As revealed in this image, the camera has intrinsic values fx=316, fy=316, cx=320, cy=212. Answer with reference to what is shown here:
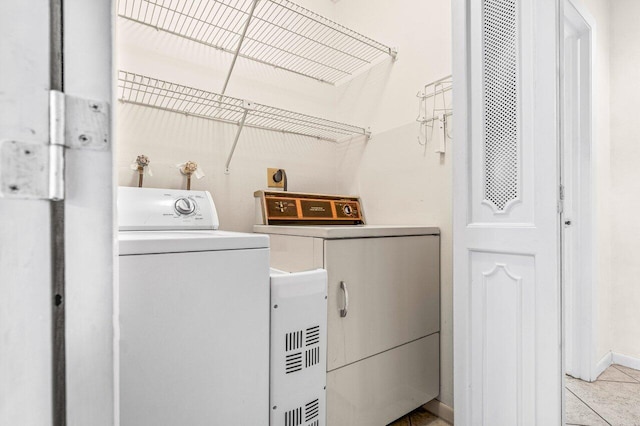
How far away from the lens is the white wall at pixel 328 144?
170cm

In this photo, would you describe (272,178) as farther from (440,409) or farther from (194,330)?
(440,409)

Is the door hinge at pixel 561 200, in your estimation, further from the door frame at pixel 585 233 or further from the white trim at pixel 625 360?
the white trim at pixel 625 360

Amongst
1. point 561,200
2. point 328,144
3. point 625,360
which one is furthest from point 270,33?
point 625,360

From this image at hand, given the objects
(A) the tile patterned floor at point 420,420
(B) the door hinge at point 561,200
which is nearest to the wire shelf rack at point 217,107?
(B) the door hinge at point 561,200

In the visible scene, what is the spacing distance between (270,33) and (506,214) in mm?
1782

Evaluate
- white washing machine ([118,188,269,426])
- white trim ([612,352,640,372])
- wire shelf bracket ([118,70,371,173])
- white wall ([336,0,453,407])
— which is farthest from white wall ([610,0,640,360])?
white washing machine ([118,188,269,426])

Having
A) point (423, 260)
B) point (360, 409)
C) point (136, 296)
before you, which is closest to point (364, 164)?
Result: point (423, 260)

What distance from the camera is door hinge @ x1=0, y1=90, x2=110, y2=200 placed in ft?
1.16

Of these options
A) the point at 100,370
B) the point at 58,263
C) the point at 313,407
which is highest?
the point at 58,263

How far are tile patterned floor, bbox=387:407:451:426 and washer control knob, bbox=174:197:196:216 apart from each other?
1480mm

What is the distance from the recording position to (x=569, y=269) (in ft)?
6.86

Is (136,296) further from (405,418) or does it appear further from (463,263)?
(405,418)

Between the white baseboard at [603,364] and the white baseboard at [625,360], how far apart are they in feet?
0.08

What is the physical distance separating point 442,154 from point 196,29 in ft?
5.10
